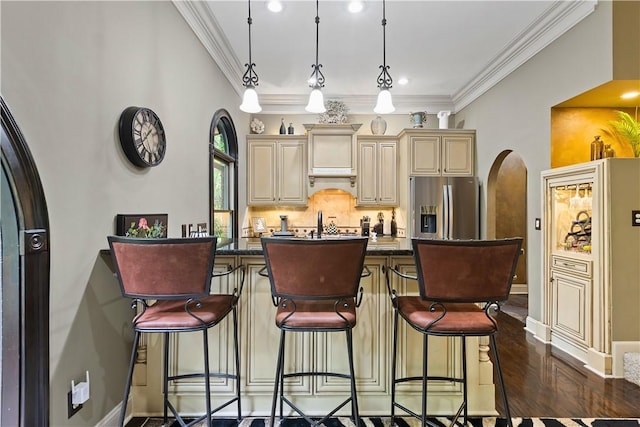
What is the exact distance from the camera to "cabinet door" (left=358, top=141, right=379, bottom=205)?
5.24m

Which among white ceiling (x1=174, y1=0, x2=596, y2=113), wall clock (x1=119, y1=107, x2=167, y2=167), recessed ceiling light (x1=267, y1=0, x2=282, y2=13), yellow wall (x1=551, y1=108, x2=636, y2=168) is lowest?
wall clock (x1=119, y1=107, x2=167, y2=167)

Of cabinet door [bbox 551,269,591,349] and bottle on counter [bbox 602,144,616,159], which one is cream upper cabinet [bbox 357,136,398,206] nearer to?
cabinet door [bbox 551,269,591,349]

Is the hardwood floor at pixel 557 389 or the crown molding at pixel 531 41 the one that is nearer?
the hardwood floor at pixel 557 389

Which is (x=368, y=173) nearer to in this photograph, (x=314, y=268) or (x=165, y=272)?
(x=314, y=268)

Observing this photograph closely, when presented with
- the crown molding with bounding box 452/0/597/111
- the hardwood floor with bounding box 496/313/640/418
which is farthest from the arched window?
the crown molding with bounding box 452/0/597/111

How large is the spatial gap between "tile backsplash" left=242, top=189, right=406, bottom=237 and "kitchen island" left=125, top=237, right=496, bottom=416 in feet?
11.3

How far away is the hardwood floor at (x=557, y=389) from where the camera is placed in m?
2.17

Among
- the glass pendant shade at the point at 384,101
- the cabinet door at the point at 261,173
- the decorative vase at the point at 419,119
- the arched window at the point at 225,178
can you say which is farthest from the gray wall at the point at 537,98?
the arched window at the point at 225,178

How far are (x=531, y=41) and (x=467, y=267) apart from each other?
325 cm

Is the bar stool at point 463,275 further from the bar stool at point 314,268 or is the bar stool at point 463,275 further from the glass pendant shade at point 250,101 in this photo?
the glass pendant shade at point 250,101

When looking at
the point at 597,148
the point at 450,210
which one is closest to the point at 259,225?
the point at 450,210

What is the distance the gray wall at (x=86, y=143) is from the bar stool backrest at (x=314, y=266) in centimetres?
97

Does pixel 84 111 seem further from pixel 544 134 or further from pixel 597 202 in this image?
pixel 544 134

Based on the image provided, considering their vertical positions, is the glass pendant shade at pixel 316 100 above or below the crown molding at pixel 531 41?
below
